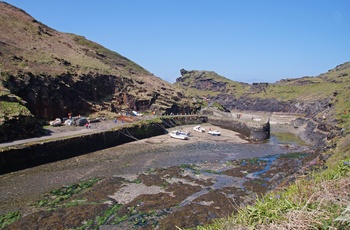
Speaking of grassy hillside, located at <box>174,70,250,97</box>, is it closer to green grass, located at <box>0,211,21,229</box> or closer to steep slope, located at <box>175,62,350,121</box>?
steep slope, located at <box>175,62,350,121</box>

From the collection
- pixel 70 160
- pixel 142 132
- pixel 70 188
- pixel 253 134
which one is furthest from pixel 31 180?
pixel 253 134

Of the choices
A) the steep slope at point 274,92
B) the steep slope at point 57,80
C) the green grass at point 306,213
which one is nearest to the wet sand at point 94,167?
the steep slope at point 57,80

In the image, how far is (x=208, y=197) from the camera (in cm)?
2312

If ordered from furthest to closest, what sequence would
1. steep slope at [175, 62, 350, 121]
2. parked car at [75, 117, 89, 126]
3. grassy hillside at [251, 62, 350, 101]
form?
grassy hillside at [251, 62, 350, 101] < steep slope at [175, 62, 350, 121] < parked car at [75, 117, 89, 126]

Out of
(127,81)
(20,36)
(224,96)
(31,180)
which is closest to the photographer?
(31,180)

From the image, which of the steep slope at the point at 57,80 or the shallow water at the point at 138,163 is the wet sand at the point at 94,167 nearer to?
the shallow water at the point at 138,163

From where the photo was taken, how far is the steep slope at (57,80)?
1770 inches

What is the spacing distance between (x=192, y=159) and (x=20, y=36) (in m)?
48.7

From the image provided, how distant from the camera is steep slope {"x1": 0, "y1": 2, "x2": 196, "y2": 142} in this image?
45.0 m

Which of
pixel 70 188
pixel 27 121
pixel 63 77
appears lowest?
pixel 70 188

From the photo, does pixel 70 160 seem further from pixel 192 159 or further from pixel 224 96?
pixel 224 96

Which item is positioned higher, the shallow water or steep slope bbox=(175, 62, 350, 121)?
steep slope bbox=(175, 62, 350, 121)

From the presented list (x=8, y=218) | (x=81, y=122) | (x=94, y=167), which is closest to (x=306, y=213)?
(x=8, y=218)

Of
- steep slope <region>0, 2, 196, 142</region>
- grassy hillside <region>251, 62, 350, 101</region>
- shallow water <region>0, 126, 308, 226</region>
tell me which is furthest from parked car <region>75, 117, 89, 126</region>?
grassy hillside <region>251, 62, 350, 101</region>
